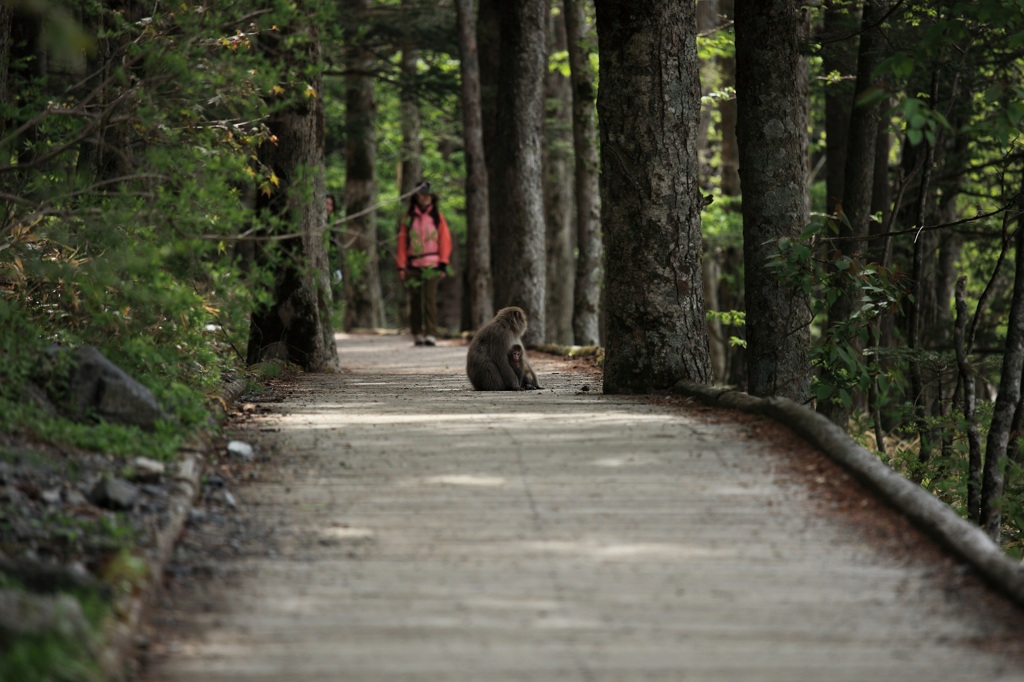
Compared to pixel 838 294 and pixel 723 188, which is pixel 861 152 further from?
pixel 723 188

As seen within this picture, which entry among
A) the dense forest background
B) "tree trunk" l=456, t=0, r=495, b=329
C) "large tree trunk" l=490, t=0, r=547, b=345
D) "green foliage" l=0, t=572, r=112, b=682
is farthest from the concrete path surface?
"tree trunk" l=456, t=0, r=495, b=329

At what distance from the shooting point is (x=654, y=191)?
38.2 ft

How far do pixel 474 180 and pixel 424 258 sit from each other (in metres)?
2.73

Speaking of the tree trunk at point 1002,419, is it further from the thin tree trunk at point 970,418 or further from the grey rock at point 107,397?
the grey rock at point 107,397

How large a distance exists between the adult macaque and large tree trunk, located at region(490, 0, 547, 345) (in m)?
7.73

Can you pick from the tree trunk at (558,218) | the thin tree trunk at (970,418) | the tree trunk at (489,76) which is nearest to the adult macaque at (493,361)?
the thin tree trunk at (970,418)

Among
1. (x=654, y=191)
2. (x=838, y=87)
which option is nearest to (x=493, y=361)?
(x=654, y=191)

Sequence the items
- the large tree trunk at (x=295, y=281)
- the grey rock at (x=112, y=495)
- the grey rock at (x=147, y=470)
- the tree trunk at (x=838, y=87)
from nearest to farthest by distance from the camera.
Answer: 1. the grey rock at (x=112, y=495)
2. the grey rock at (x=147, y=470)
3. the large tree trunk at (x=295, y=281)
4. the tree trunk at (x=838, y=87)

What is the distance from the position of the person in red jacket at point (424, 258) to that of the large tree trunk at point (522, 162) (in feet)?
4.65

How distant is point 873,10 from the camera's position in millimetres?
16297

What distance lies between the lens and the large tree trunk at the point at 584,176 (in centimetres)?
2112

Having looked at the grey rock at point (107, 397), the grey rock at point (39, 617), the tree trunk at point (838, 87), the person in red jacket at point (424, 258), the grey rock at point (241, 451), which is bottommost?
the grey rock at point (39, 617)

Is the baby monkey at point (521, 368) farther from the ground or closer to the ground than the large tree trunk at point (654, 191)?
closer to the ground

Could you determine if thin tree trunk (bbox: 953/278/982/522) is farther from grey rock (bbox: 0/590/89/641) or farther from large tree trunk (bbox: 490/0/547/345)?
large tree trunk (bbox: 490/0/547/345)
